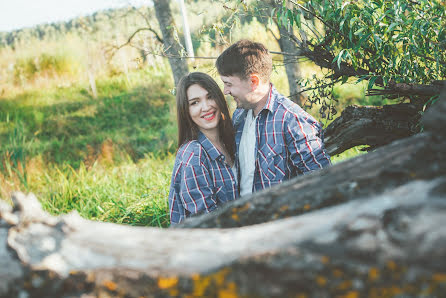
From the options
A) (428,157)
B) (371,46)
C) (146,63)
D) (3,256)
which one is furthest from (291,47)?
(146,63)

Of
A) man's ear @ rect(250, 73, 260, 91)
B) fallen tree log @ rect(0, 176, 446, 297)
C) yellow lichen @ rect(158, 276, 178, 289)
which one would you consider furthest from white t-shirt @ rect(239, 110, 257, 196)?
yellow lichen @ rect(158, 276, 178, 289)

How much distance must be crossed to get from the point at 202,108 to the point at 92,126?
23.5ft

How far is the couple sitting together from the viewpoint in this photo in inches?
102

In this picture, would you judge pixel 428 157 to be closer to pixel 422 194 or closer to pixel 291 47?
pixel 422 194

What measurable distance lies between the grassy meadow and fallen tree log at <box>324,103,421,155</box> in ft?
3.17

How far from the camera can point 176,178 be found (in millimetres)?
2662

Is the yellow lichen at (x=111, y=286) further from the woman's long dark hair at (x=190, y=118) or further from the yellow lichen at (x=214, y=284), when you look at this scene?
the woman's long dark hair at (x=190, y=118)

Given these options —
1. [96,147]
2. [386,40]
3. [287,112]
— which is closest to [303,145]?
[287,112]

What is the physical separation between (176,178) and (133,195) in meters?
1.99

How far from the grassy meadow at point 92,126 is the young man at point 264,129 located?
0.77 meters

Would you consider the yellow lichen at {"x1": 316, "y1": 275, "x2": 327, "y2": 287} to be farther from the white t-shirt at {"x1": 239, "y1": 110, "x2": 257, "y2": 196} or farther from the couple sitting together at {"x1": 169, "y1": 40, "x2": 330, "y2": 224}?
the white t-shirt at {"x1": 239, "y1": 110, "x2": 257, "y2": 196}

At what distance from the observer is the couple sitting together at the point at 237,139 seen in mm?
2586

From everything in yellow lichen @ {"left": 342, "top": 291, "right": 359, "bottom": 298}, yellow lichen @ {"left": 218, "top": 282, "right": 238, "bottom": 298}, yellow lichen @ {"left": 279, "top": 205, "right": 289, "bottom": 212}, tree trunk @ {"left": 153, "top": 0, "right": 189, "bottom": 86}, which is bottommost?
yellow lichen @ {"left": 342, "top": 291, "right": 359, "bottom": 298}

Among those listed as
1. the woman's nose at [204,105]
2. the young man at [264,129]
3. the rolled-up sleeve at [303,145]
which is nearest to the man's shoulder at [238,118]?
the young man at [264,129]
